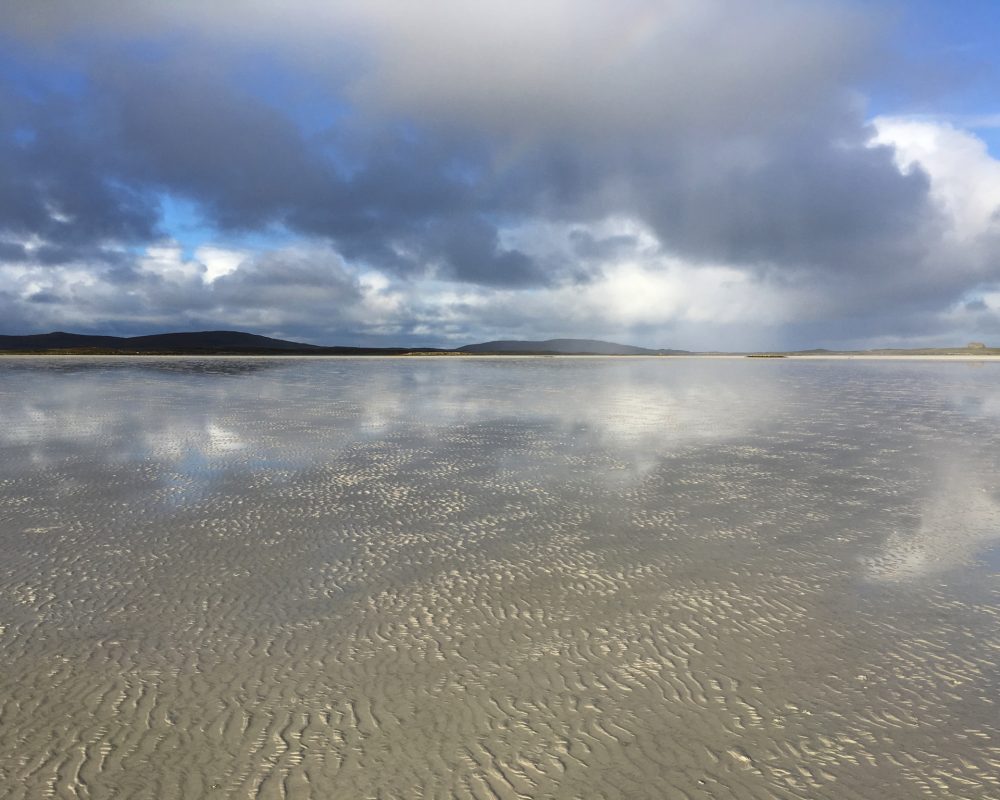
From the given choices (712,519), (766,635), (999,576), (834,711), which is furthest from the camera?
(712,519)

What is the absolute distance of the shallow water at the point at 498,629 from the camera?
12.7 feet

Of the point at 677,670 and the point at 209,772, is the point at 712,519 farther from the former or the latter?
the point at 209,772

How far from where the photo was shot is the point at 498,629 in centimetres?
560

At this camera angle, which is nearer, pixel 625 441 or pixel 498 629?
pixel 498 629

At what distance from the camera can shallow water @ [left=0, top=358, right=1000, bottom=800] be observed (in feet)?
12.7

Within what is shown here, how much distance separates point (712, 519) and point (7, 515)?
9.61 metres

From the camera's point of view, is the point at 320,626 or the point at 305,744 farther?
the point at 320,626

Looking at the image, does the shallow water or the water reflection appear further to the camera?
the water reflection

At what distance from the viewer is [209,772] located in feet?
12.3

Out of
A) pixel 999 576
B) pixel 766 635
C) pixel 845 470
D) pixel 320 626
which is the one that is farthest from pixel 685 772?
pixel 845 470

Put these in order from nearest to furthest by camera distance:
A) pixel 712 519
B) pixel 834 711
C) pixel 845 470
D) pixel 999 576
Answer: pixel 834 711 < pixel 999 576 < pixel 712 519 < pixel 845 470

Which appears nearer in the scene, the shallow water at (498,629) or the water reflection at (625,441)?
the shallow water at (498,629)

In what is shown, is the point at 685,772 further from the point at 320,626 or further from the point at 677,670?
the point at 320,626

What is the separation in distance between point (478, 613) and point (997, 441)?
1572 cm
